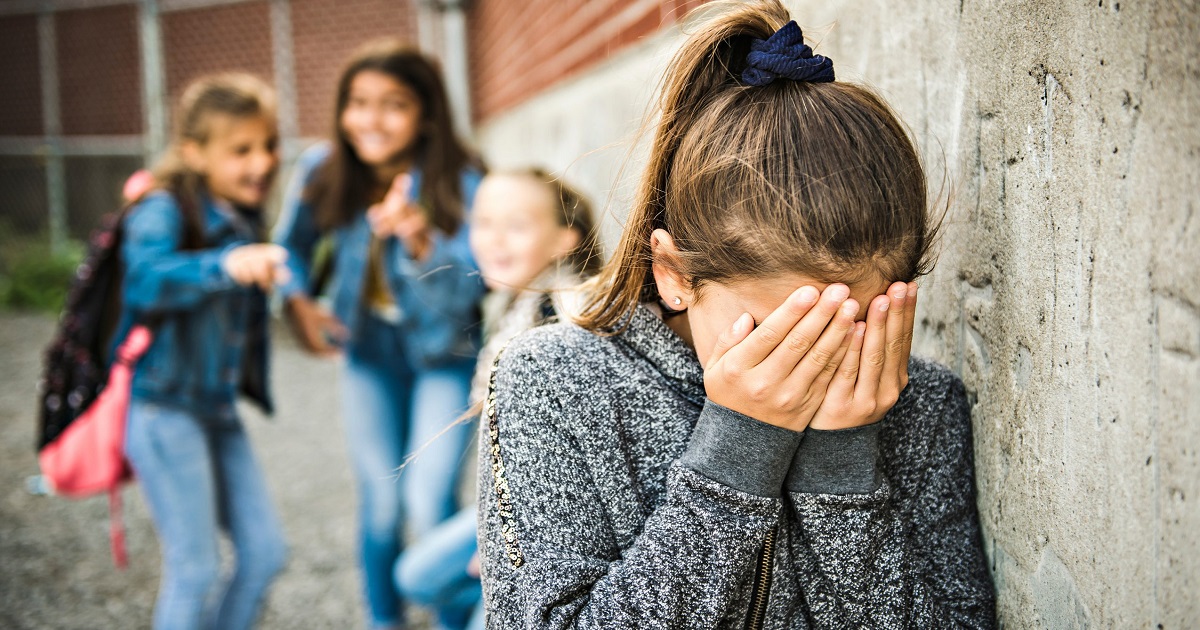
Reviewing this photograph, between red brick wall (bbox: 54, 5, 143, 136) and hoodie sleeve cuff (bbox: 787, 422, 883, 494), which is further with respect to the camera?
red brick wall (bbox: 54, 5, 143, 136)

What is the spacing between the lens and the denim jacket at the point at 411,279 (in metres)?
3.16

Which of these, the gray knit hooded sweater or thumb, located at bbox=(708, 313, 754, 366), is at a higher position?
thumb, located at bbox=(708, 313, 754, 366)

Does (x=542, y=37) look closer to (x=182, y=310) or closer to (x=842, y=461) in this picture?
(x=182, y=310)

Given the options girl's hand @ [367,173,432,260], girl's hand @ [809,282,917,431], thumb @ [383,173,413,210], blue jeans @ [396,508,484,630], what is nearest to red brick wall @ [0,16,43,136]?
thumb @ [383,173,413,210]

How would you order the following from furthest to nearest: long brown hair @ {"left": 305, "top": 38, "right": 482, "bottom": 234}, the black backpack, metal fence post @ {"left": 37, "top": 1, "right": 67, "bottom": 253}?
metal fence post @ {"left": 37, "top": 1, "right": 67, "bottom": 253} → long brown hair @ {"left": 305, "top": 38, "right": 482, "bottom": 234} → the black backpack

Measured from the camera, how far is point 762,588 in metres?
1.34

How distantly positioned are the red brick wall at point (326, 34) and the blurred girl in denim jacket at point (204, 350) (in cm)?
792

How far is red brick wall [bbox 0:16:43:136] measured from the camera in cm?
1237

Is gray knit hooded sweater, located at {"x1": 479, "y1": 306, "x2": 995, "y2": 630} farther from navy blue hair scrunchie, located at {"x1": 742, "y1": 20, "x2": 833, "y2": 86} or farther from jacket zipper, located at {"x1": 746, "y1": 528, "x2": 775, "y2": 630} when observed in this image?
navy blue hair scrunchie, located at {"x1": 742, "y1": 20, "x2": 833, "y2": 86}

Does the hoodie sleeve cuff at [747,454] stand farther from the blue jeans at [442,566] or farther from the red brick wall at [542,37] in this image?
the blue jeans at [442,566]

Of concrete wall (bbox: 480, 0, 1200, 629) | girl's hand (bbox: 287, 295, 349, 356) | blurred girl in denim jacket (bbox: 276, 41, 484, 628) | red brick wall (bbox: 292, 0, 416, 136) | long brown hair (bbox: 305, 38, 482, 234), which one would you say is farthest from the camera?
red brick wall (bbox: 292, 0, 416, 136)

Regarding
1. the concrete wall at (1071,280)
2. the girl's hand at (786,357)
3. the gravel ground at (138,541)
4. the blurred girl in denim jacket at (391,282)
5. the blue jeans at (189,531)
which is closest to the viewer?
the concrete wall at (1071,280)

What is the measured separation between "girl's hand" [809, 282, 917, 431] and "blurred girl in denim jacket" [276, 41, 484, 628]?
196cm

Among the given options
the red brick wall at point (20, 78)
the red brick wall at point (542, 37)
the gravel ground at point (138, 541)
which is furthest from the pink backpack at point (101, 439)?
the red brick wall at point (20, 78)
